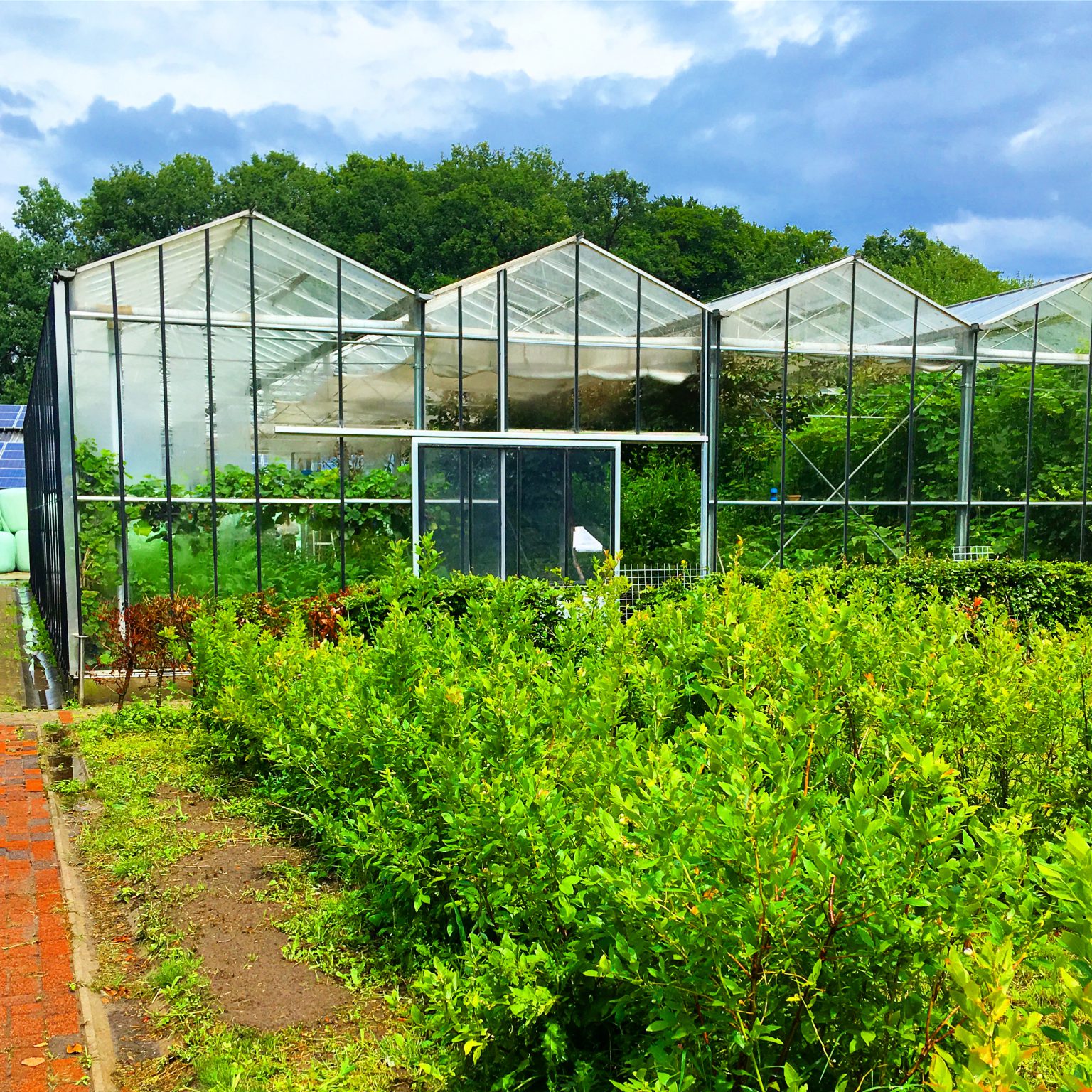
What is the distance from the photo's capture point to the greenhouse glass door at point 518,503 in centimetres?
1144

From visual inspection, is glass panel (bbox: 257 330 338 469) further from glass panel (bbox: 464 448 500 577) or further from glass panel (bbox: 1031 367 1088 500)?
glass panel (bbox: 1031 367 1088 500)

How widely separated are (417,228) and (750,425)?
30462mm

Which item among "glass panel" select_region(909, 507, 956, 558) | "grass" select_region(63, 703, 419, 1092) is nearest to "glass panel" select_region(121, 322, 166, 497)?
"grass" select_region(63, 703, 419, 1092)

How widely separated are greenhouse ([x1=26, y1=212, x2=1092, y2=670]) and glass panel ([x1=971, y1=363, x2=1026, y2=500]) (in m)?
0.03

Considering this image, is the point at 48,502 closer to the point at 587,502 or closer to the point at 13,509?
the point at 587,502

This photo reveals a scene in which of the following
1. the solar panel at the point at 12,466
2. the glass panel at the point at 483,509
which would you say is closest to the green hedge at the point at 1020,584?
the glass panel at the point at 483,509

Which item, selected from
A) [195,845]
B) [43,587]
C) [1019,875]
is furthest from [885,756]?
[43,587]

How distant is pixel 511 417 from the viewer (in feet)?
38.9

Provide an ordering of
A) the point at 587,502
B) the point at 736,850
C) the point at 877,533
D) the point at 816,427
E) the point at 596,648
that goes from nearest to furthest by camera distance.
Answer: the point at 736,850 < the point at 596,648 < the point at 587,502 < the point at 816,427 < the point at 877,533

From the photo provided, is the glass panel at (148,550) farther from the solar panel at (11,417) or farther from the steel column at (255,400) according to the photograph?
the solar panel at (11,417)

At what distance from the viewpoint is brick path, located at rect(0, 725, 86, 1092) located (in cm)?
309

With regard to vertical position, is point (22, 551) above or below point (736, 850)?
below

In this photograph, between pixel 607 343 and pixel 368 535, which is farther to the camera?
pixel 607 343

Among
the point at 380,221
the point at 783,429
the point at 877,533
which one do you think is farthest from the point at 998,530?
the point at 380,221
